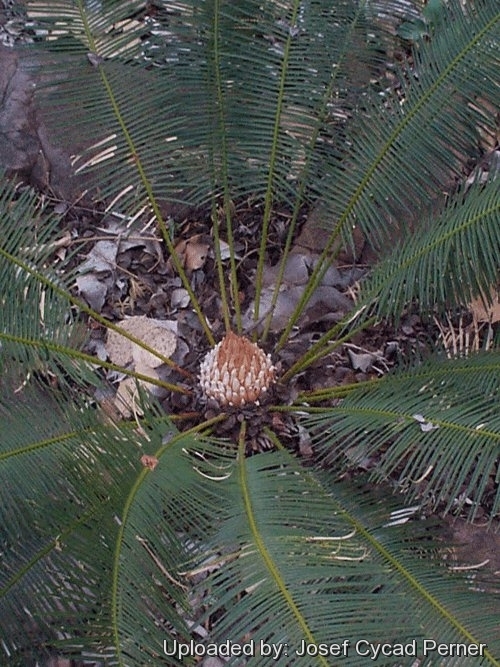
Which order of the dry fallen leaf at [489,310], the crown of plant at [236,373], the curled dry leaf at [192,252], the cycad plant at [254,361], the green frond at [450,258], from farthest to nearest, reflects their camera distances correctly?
the curled dry leaf at [192,252] → the dry fallen leaf at [489,310] → the crown of plant at [236,373] → the green frond at [450,258] → the cycad plant at [254,361]

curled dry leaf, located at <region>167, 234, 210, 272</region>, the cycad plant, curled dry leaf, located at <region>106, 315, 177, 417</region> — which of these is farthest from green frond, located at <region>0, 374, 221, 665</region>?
curled dry leaf, located at <region>167, 234, 210, 272</region>

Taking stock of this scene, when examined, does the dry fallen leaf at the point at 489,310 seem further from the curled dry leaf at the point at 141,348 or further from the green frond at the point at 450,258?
the curled dry leaf at the point at 141,348

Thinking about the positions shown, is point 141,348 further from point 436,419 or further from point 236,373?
point 436,419

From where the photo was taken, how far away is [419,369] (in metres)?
1.66

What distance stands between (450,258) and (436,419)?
42 centimetres

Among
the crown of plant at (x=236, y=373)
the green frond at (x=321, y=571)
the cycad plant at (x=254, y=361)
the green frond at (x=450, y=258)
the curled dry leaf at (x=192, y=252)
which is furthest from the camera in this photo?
the curled dry leaf at (x=192, y=252)

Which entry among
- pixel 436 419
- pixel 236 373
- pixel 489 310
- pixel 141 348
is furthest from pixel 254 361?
pixel 489 310

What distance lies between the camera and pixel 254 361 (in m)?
1.81

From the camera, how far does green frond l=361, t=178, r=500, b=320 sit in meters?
1.54

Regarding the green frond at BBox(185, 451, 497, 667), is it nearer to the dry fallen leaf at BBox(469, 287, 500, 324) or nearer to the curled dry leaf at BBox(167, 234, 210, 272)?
the dry fallen leaf at BBox(469, 287, 500, 324)

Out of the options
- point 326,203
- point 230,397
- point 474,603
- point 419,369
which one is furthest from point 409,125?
point 474,603

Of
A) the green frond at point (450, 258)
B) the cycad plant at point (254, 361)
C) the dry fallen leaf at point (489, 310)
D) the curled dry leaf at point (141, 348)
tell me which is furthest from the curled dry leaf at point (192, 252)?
the dry fallen leaf at point (489, 310)

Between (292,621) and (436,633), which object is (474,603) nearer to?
(436,633)

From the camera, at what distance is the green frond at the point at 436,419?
1331 mm
